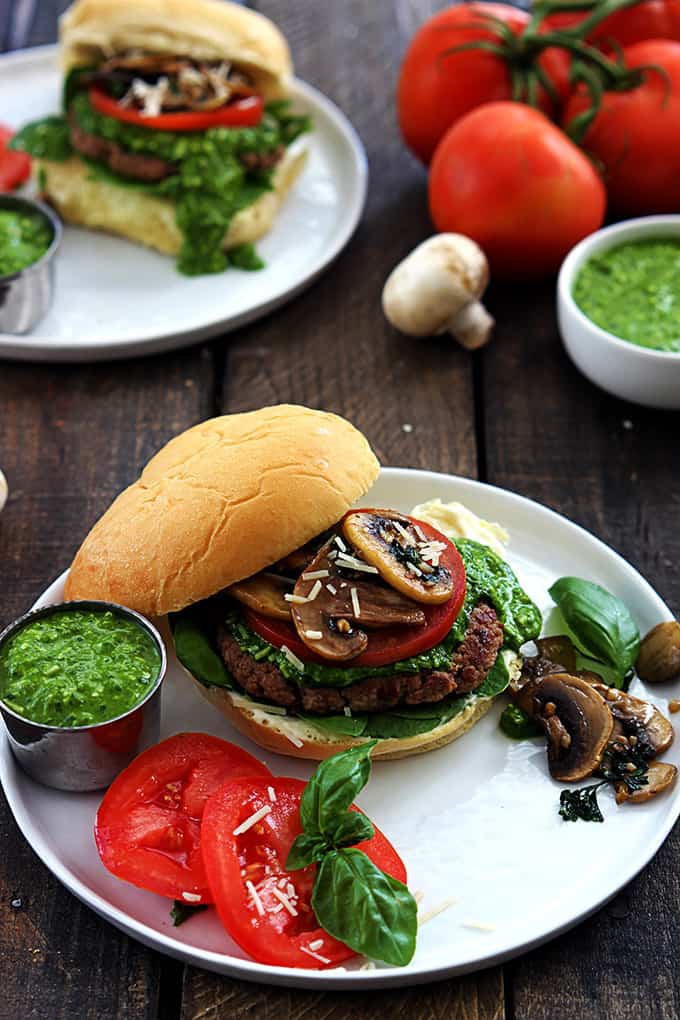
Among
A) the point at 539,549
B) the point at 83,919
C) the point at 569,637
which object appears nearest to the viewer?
the point at 83,919

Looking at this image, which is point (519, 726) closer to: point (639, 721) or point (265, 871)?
point (639, 721)

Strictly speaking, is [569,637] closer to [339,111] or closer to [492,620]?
[492,620]

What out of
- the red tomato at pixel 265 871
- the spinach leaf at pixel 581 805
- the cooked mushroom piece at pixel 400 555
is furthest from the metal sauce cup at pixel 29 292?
the spinach leaf at pixel 581 805

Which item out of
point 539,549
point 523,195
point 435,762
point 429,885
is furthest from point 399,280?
point 429,885

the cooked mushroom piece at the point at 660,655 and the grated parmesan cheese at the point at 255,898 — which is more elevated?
the cooked mushroom piece at the point at 660,655

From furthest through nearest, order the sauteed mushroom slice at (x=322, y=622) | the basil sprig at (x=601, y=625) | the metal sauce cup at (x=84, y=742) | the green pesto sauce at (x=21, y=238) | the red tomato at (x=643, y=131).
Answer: the red tomato at (x=643, y=131)
the green pesto sauce at (x=21, y=238)
the basil sprig at (x=601, y=625)
the sauteed mushroom slice at (x=322, y=622)
the metal sauce cup at (x=84, y=742)

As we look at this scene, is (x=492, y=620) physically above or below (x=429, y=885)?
above

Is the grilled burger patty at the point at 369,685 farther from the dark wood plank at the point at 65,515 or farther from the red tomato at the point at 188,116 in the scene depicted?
the red tomato at the point at 188,116
